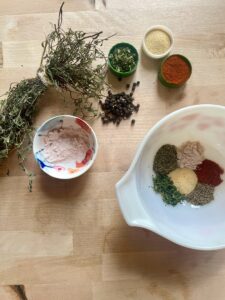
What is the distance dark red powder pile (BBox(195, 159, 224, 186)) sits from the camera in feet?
3.84

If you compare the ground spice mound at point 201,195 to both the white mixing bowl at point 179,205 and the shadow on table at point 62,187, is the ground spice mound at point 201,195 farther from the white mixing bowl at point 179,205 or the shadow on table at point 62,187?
the shadow on table at point 62,187

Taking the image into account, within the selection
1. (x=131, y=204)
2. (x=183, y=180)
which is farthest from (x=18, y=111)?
(x=183, y=180)

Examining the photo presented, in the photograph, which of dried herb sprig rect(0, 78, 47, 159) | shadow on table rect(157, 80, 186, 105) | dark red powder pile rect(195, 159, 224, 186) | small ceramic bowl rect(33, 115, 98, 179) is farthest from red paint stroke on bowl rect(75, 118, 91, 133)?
dark red powder pile rect(195, 159, 224, 186)

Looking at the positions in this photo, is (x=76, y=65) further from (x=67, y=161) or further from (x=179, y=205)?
(x=179, y=205)

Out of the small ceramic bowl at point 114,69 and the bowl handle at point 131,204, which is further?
the small ceramic bowl at point 114,69

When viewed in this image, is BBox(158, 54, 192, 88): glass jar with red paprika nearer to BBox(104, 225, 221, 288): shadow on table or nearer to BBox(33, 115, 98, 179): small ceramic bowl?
BBox(33, 115, 98, 179): small ceramic bowl

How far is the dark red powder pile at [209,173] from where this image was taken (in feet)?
3.84

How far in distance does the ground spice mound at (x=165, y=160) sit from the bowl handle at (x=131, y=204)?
0.54 feet

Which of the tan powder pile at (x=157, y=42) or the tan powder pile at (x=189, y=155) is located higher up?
the tan powder pile at (x=157, y=42)

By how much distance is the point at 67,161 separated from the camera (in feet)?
3.72

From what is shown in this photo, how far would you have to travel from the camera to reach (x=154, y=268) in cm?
115

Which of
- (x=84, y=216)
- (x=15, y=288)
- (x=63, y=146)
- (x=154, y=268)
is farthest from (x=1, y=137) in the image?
(x=154, y=268)

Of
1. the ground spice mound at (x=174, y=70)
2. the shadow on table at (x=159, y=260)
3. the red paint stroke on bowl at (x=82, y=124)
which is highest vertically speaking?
the ground spice mound at (x=174, y=70)

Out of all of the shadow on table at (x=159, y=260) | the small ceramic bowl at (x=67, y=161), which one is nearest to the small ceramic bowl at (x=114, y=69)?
the small ceramic bowl at (x=67, y=161)
